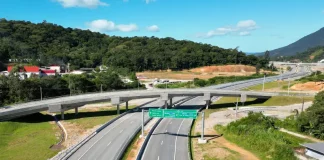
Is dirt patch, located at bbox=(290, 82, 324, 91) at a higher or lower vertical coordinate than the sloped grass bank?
higher

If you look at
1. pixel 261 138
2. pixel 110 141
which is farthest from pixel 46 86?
pixel 261 138

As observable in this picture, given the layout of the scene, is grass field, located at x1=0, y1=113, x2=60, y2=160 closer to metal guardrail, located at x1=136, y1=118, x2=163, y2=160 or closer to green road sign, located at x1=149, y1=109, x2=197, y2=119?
metal guardrail, located at x1=136, y1=118, x2=163, y2=160

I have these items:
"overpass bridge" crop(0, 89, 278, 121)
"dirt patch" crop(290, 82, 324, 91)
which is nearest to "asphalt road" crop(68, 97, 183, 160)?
"overpass bridge" crop(0, 89, 278, 121)

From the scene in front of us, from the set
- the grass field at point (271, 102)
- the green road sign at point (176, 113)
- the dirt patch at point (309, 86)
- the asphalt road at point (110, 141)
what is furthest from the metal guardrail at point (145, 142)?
the dirt patch at point (309, 86)

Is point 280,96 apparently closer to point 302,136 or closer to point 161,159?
point 302,136

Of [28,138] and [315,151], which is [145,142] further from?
[315,151]

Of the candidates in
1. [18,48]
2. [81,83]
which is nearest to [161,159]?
[81,83]
